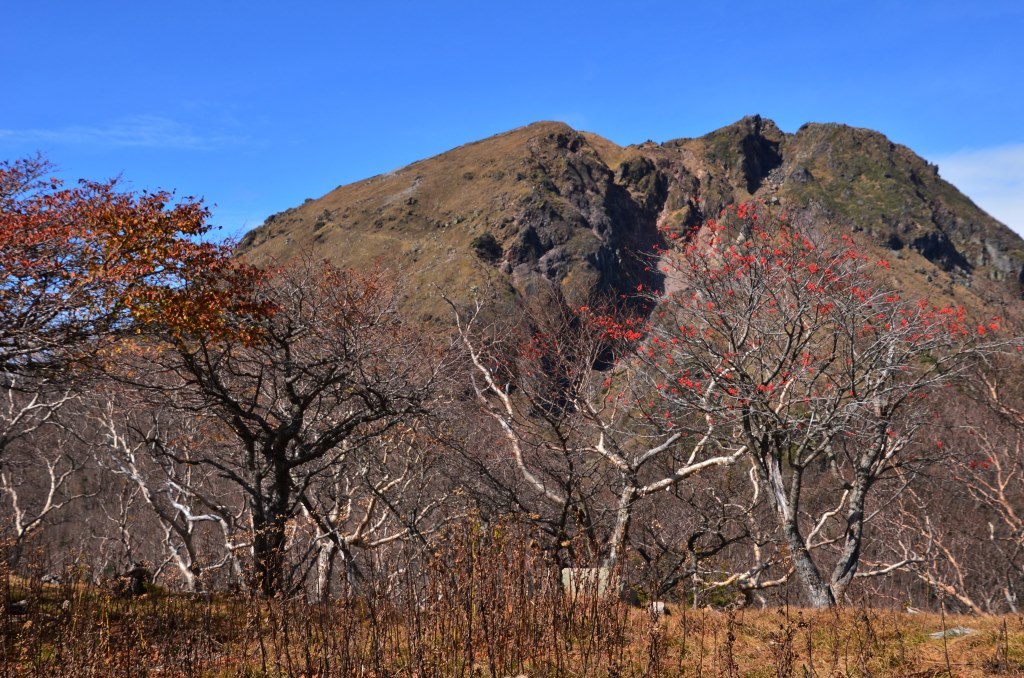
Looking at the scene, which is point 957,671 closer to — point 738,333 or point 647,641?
point 647,641

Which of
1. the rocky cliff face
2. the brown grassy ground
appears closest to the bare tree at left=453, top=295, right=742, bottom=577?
the brown grassy ground

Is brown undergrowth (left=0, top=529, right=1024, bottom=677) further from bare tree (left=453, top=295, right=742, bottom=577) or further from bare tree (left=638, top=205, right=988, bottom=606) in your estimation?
bare tree (left=638, top=205, right=988, bottom=606)

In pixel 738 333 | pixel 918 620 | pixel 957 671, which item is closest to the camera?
pixel 957 671

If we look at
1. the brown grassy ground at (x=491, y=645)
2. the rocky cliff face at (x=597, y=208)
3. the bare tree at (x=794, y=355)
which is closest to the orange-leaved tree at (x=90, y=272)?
the brown grassy ground at (x=491, y=645)

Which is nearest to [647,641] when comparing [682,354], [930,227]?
[682,354]

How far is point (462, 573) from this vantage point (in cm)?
457

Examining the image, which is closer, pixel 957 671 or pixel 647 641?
pixel 957 671

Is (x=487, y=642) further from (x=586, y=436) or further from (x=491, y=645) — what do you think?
(x=586, y=436)

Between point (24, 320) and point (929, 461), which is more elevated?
point (24, 320)

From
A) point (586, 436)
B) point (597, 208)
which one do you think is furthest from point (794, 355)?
point (597, 208)

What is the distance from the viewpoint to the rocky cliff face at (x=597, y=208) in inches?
4774

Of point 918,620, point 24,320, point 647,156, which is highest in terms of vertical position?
point 647,156

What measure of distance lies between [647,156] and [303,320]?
17495cm

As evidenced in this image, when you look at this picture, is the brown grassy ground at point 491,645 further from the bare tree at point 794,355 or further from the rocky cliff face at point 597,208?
Answer: the rocky cliff face at point 597,208
